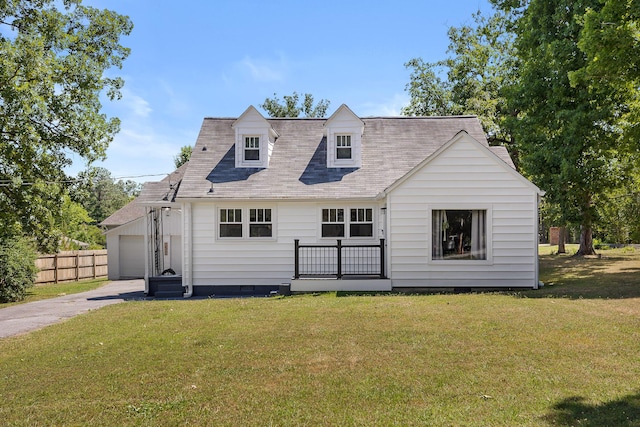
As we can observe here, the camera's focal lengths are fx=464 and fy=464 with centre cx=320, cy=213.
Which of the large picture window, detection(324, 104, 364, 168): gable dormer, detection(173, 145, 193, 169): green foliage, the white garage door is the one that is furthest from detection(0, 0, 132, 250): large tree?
detection(173, 145, 193, 169): green foliage

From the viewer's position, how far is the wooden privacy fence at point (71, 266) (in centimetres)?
2123

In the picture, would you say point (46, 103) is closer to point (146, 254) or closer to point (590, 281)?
point (146, 254)

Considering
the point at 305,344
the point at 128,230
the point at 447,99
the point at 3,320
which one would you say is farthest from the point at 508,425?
the point at 447,99

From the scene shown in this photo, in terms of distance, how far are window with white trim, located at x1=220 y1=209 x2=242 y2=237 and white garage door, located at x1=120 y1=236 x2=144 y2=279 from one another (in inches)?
443

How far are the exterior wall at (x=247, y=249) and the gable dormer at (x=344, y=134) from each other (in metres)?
2.07

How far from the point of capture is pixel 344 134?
1658 centimetres

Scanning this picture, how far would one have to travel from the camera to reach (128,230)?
24.1m

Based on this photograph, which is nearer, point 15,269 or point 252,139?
point 15,269

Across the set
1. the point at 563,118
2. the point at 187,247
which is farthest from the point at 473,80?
the point at 187,247

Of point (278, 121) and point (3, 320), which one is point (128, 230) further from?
point (3, 320)

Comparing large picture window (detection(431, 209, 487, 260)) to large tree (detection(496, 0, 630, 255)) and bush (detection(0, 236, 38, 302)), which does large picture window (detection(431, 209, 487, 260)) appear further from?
bush (detection(0, 236, 38, 302))

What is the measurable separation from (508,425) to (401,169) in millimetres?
12493

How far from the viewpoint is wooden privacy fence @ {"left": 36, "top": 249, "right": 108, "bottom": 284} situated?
69.7 ft

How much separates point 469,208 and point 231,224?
24.4 ft
